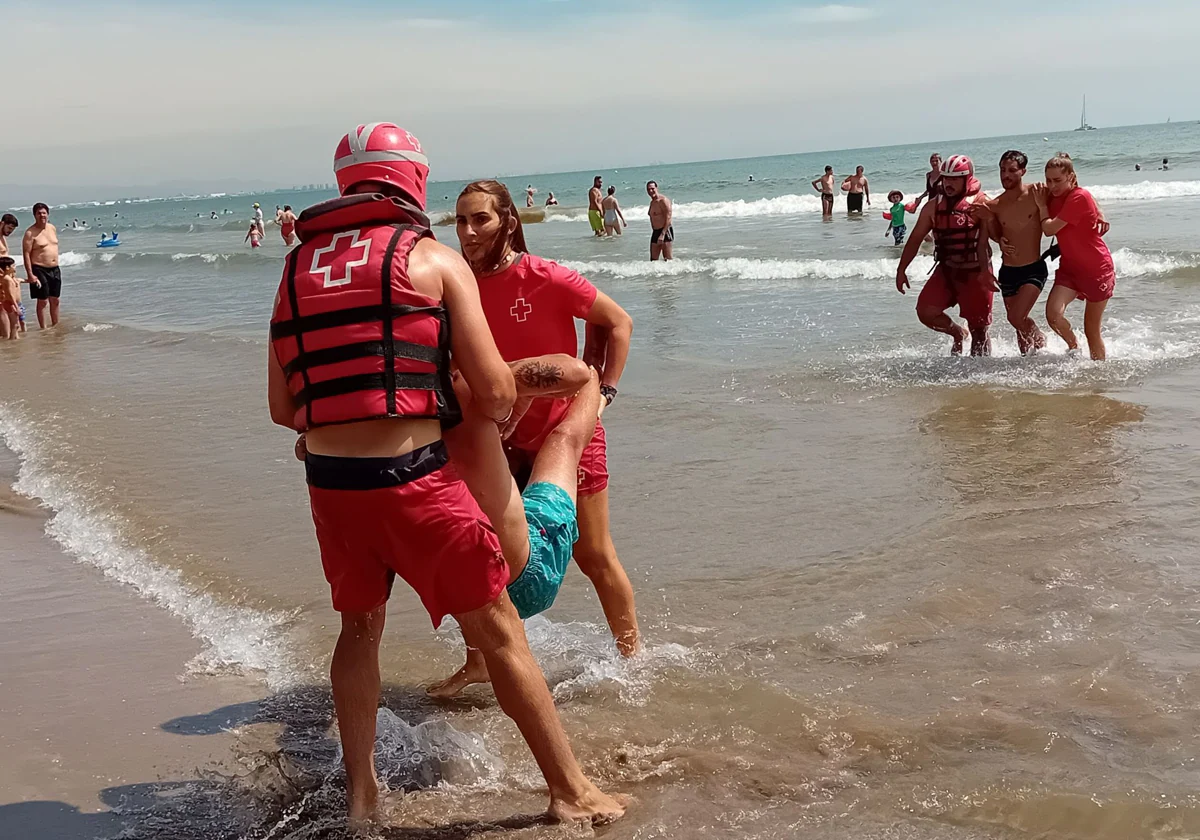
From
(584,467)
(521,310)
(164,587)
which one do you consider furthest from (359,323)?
(164,587)

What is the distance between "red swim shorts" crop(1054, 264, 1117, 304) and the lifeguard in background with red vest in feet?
24.5

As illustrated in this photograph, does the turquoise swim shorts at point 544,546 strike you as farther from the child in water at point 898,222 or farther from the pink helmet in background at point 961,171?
the child in water at point 898,222

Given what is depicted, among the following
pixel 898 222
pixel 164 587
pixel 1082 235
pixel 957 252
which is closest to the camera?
pixel 164 587

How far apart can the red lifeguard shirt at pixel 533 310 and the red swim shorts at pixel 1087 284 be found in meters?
6.51

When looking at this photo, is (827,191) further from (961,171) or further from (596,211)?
(961,171)

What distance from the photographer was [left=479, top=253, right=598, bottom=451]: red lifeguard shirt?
383 cm

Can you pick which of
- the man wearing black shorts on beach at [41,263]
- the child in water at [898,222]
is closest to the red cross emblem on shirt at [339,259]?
the man wearing black shorts on beach at [41,263]

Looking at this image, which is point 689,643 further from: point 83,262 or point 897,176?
point 897,176

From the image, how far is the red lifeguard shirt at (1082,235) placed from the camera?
29.1 ft

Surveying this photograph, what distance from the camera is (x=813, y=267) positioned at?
1886 cm

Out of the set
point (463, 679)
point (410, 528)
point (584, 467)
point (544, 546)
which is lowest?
point (463, 679)

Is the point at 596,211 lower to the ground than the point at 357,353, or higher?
higher

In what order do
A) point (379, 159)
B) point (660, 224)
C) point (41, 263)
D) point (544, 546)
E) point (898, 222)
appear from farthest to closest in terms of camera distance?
point (660, 224)
point (898, 222)
point (41, 263)
point (544, 546)
point (379, 159)

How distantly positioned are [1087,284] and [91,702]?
26.2 feet
